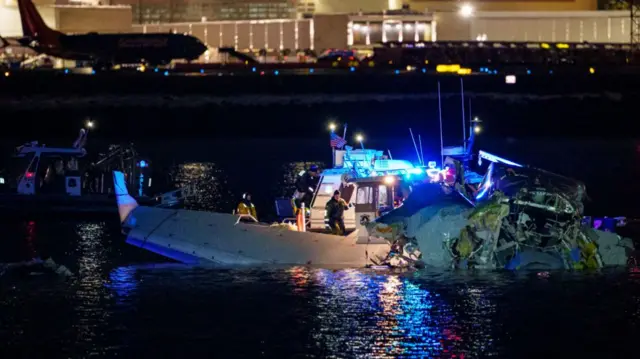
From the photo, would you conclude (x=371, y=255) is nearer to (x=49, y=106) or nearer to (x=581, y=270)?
(x=581, y=270)

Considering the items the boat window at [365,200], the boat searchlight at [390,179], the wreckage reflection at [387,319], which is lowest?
the wreckage reflection at [387,319]

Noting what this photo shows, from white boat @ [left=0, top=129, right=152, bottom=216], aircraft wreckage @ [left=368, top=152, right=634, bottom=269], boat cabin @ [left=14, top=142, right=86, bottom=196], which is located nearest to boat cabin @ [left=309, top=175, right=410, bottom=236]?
aircraft wreckage @ [left=368, top=152, right=634, bottom=269]

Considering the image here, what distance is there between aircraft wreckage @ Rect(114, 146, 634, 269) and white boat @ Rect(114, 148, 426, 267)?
2 cm

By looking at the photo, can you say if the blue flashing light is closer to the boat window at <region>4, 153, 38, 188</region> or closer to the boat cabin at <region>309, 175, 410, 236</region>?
the boat cabin at <region>309, 175, 410, 236</region>

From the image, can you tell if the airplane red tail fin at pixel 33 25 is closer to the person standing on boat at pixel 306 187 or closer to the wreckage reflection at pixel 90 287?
the wreckage reflection at pixel 90 287

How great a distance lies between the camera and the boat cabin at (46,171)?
43219 mm

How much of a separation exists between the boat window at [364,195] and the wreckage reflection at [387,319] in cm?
176

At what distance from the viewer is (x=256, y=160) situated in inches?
2657

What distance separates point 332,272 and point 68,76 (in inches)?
2857

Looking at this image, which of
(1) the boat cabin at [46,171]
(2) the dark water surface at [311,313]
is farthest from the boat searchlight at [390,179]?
(1) the boat cabin at [46,171]

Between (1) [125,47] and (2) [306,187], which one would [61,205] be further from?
(1) [125,47]

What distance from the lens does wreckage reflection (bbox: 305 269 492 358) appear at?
2383 centimetres

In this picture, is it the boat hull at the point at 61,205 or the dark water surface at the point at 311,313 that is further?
the boat hull at the point at 61,205

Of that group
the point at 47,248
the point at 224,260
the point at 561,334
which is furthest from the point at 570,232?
the point at 47,248
